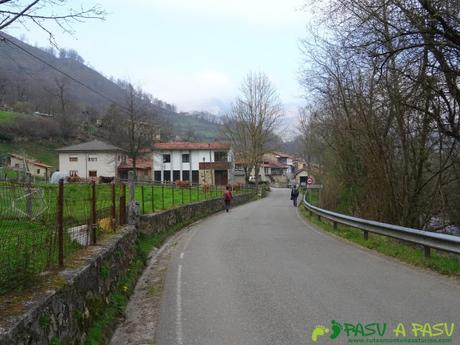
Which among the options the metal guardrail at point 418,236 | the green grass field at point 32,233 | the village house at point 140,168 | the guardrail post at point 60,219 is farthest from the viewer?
the village house at point 140,168

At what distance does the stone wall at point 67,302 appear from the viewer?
13.7 ft

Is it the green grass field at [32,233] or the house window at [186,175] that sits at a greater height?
the house window at [186,175]

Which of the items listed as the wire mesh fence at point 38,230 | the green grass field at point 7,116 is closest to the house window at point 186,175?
the green grass field at point 7,116

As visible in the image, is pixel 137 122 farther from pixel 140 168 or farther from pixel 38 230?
pixel 38 230

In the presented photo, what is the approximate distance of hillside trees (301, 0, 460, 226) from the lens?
12188 millimetres

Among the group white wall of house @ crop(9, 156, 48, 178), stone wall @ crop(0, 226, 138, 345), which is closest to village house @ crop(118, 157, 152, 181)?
white wall of house @ crop(9, 156, 48, 178)

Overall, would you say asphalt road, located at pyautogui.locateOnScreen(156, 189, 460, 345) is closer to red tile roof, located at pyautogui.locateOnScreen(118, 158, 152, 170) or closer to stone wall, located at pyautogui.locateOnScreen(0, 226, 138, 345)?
stone wall, located at pyautogui.locateOnScreen(0, 226, 138, 345)

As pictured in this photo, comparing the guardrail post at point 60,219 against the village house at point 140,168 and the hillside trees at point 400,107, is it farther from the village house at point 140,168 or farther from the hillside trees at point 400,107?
the village house at point 140,168

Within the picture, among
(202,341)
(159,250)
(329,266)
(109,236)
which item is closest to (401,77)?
(329,266)

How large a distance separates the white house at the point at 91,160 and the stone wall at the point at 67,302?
7621 centimetres

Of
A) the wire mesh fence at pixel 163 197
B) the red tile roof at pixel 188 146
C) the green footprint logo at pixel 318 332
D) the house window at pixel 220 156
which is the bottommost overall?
the green footprint logo at pixel 318 332

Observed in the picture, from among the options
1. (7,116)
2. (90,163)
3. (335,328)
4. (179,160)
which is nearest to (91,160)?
(90,163)

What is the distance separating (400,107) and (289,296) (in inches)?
414

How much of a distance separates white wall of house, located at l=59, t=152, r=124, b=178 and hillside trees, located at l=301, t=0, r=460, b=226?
64.0 metres
